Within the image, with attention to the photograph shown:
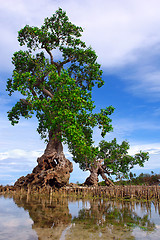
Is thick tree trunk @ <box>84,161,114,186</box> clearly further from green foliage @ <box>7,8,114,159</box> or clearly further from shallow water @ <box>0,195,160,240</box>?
shallow water @ <box>0,195,160,240</box>

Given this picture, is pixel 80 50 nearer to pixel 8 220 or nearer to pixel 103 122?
pixel 103 122

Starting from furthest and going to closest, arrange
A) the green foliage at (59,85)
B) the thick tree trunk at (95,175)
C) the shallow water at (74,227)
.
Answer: the thick tree trunk at (95,175) < the green foliage at (59,85) < the shallow water at (74,227)

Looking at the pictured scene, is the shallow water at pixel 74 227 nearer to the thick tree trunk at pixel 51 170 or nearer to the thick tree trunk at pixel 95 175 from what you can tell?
the thick tree trunk at pixel 51 170

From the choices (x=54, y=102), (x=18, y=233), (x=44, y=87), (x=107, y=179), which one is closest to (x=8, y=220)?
(x=18, y=233)

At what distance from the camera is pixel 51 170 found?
67.1 feet

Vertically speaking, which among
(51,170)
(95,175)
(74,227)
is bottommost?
(74,227)

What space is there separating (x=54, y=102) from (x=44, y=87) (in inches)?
193

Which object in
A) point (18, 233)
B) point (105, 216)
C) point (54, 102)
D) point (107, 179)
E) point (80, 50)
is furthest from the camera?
point (107, 179)

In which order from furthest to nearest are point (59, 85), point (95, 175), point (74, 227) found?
point (95, 175)
point (59, 85)
point (74, 227)

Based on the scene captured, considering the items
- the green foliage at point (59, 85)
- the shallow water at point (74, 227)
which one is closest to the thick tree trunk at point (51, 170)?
the green foliage at point (59, 85)

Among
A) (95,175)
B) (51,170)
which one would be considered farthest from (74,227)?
(95,175)

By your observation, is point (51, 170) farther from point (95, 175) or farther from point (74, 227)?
point (74, 227)

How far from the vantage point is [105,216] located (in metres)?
9.08

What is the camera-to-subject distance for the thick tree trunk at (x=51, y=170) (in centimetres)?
1995
